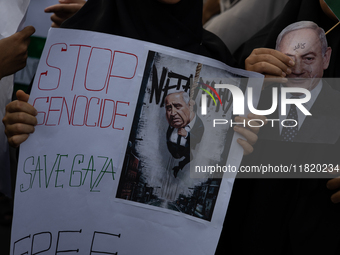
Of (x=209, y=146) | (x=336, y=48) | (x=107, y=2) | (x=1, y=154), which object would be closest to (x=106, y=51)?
(x=107, y=2)

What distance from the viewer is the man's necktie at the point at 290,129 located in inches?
37.4

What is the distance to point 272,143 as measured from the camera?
0.96 metres

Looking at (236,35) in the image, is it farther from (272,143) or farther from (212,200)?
(212,200)

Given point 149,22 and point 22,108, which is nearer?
point 22,108

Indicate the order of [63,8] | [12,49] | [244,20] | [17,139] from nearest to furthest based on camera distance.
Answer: [17,139]
[12,49]
[63,8]
[244,20]

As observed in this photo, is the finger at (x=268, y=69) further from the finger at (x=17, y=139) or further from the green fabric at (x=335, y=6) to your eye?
the finger at (x=17, y=139)

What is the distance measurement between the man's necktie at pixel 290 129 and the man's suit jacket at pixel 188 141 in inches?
9.8

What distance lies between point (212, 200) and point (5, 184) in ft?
2.09

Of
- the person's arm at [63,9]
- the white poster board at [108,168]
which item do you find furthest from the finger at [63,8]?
the white poster board at [108,168]

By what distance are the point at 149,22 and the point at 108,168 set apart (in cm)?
42

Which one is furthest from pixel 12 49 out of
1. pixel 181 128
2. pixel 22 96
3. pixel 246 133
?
pixel 246 133

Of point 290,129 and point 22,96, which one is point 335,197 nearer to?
point 290,129

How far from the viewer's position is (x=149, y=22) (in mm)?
967

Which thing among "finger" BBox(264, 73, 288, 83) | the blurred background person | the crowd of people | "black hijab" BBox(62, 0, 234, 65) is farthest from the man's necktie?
the blurred background person
